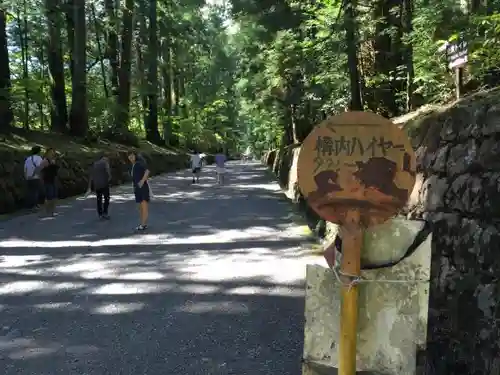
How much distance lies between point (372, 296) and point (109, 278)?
5482mm

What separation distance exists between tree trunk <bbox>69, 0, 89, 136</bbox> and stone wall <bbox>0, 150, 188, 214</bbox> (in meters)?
1.91

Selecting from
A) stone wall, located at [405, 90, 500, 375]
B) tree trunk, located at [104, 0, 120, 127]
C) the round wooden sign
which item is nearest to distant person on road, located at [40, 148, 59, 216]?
stone wall, located at [405, 90, 500, 375]

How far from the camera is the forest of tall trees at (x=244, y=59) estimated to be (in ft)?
28.9

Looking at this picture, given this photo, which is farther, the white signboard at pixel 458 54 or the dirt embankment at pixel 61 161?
the dirt embankment at pixel 61 161

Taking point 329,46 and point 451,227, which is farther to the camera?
point 329,46

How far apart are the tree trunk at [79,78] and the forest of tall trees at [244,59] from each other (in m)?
0.04

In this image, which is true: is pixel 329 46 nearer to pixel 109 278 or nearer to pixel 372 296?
pixel 109 278

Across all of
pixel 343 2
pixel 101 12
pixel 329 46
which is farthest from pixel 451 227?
pixel 101 12

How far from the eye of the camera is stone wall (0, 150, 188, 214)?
47.0 feet

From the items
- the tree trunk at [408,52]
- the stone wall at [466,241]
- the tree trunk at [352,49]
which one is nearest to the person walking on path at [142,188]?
the tree trunk at [352,49]

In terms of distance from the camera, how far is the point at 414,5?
12.1 m

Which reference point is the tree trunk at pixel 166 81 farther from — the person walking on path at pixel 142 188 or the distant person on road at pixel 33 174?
the person walking on path at pixel 142 188

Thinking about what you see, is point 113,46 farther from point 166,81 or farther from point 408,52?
point 408,52

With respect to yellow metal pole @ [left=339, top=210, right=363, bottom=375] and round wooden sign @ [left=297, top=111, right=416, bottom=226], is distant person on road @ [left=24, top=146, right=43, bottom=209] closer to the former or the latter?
round wooden sign @ [left=297, top=111, right=416, bottom=226]
